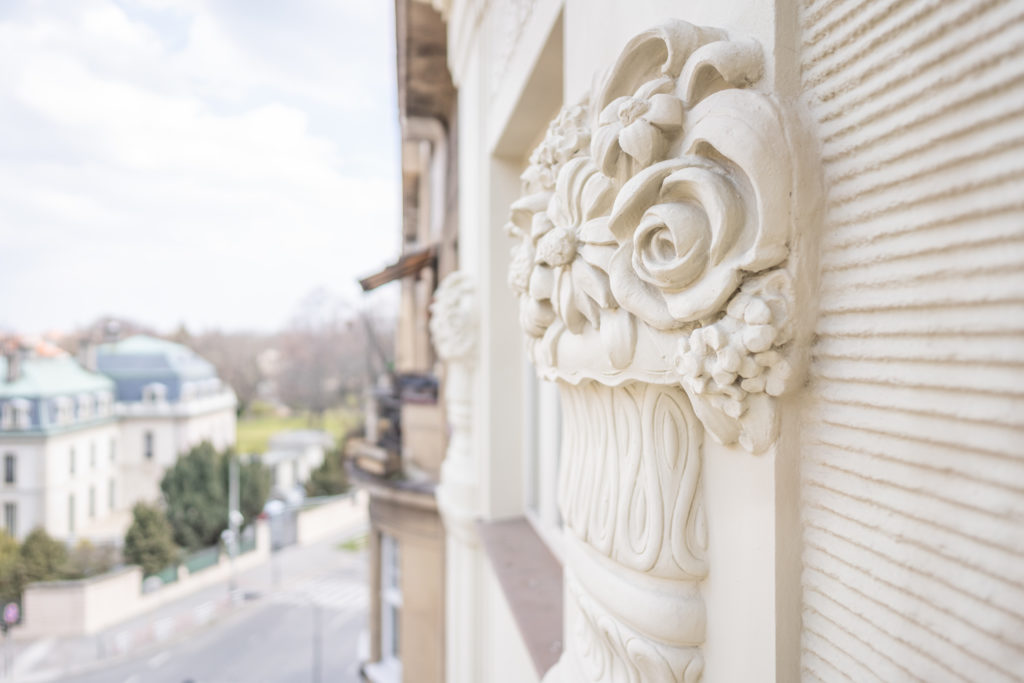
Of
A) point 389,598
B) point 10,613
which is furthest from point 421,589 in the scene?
point 10,613

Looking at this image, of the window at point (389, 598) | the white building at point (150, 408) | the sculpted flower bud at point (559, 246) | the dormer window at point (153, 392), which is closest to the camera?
the sculpted flower bud at point (559, 246)

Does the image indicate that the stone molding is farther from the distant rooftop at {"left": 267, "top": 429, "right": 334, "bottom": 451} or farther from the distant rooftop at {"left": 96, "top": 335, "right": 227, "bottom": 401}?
the distant rooftop at {"left": 267, "top": 429, "right": 334, "bottom": 451}

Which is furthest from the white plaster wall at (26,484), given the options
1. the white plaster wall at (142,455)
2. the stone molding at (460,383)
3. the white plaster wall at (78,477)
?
the stone molding at (460,383)

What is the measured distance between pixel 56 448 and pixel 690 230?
24.9m

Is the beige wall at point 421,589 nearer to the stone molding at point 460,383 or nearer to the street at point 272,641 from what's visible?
the stone molding at point 460,383

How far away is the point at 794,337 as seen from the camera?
753mm

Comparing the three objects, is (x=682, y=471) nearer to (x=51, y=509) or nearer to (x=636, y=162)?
(x=636, y=162)

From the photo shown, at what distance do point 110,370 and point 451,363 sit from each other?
2541 centimetres

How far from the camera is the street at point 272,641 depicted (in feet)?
40.4

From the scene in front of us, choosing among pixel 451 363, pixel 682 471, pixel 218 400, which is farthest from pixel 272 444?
pixel 682 471

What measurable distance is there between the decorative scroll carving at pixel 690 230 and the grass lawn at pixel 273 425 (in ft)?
92.3

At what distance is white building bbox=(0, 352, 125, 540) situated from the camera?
18.1m

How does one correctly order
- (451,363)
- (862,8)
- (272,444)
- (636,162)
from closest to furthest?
(862,8) < (636,162) < (451,363) < (272,444)

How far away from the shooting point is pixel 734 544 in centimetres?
90
